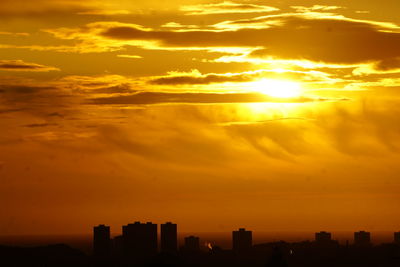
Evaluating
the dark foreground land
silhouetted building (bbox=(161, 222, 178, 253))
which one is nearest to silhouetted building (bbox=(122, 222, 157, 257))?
silhouetted building (bbox=(161, 222, 178, 253))

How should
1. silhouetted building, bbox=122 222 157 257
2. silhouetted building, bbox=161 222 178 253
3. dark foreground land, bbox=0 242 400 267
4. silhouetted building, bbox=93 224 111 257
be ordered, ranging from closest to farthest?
dark foreground land, bbox=0 242 400 267 < silhouetted building, bbox=122 222 157 257 < silhouetted building, bbox=161 222 178 253 < silhouetted building, bbox=93 224 111 257

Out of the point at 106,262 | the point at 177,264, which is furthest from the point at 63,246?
the point at 177,264

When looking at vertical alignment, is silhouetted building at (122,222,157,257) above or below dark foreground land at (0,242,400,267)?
above

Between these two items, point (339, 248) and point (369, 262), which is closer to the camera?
point (369, 262)

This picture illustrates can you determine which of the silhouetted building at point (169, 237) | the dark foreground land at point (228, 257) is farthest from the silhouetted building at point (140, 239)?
the dark foreground land at point (228, 257)

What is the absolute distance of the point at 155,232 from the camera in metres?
184

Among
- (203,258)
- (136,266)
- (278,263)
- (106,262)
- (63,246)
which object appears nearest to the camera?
(278,263)

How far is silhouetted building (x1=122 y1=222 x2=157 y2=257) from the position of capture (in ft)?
588

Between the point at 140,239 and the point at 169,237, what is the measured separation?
719 centimetres

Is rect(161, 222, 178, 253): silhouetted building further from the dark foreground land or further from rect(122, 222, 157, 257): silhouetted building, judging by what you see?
rect(122, 222, 157, 257): silhouetted building

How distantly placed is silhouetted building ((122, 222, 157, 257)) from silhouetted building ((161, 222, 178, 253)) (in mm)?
3335

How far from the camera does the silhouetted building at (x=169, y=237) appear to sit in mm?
184500

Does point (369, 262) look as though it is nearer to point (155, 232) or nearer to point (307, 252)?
point (307, 252)

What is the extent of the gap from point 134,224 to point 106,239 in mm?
11900
